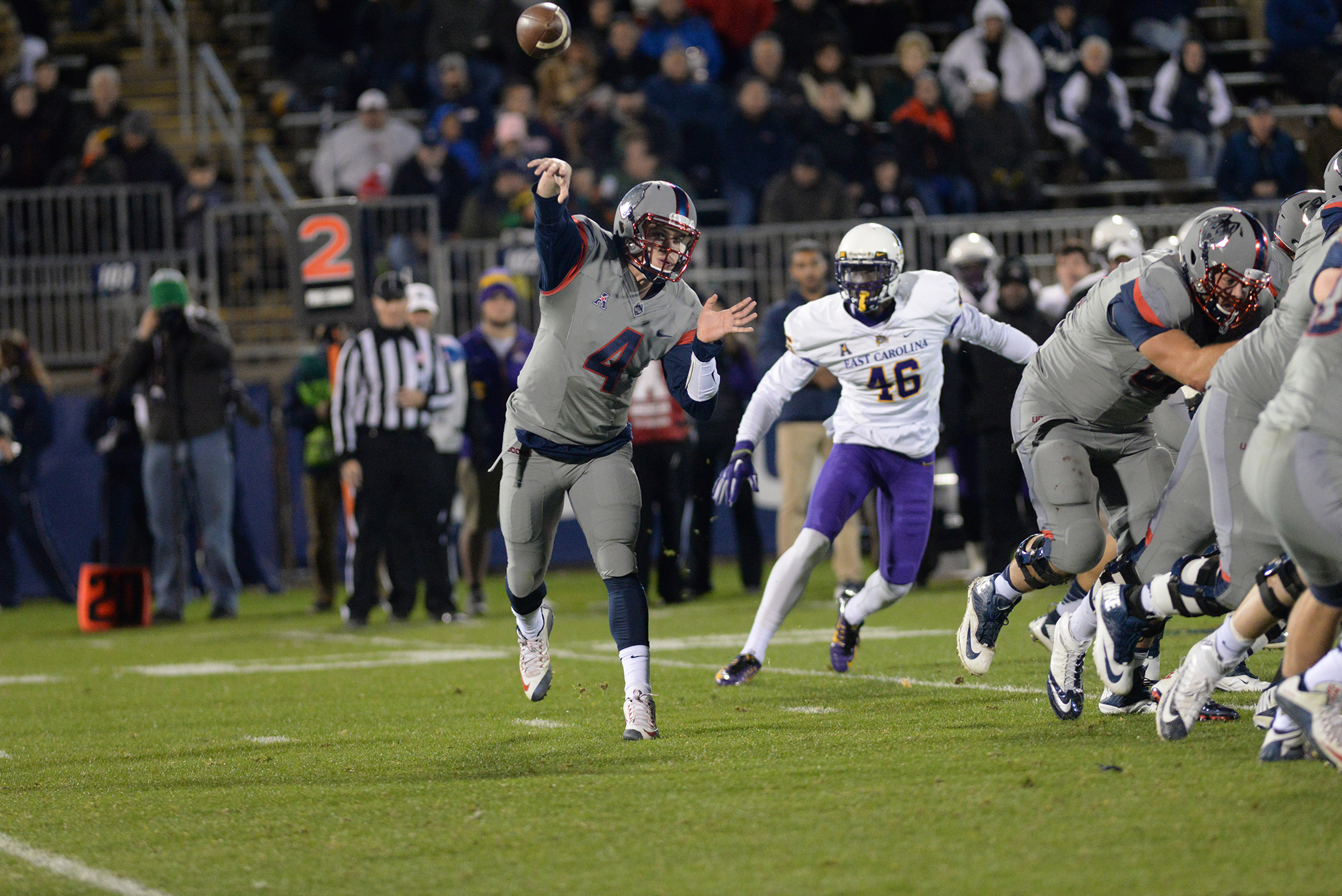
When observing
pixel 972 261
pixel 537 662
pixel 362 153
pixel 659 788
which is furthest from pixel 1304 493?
pixel 362 153

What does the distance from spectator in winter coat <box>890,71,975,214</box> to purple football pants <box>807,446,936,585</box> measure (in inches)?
282

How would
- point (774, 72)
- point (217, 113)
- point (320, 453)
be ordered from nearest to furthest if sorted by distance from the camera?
point (320, 453) → point (774, 72) → point (217, 113)

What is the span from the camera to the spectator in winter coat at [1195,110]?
1485 centimetres

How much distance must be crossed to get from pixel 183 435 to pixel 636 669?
668 centimetres

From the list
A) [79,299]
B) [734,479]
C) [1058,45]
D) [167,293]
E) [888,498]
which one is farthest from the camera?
[1058,45]

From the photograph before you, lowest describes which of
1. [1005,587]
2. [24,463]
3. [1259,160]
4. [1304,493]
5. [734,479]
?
[24,463]

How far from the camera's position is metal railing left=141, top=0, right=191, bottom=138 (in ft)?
55.2

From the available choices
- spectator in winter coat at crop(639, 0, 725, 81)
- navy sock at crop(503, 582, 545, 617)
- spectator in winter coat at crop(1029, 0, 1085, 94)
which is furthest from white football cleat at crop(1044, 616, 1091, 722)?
spectator in winter coat at crop(639, 0, 725, 81)

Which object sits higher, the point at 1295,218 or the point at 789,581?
the point at 1295,218

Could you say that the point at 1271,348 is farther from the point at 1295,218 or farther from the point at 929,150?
the point at 929,150

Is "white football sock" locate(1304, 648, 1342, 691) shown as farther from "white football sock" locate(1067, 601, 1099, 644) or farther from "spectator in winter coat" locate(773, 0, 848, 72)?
"spectator in winter coat" locate(773, 0, 848, 72)

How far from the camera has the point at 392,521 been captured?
10.2m

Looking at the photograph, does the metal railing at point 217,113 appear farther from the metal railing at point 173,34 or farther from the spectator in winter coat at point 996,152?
the spectator in winter coat at point 996,152

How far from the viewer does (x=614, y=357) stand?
5789 mm
